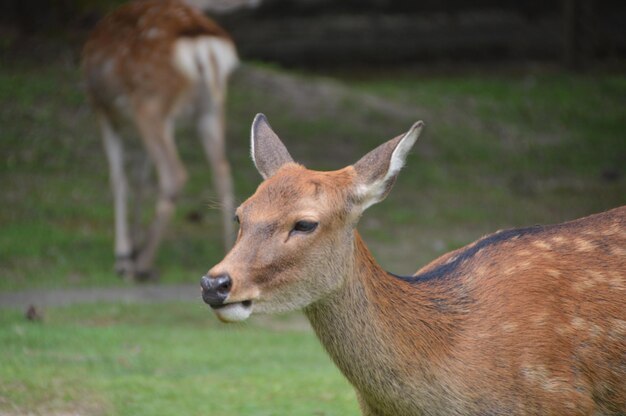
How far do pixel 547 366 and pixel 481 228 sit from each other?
9103 millimetres

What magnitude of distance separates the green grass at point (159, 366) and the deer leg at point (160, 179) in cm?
113

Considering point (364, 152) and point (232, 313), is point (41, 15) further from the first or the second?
point (232, 313)

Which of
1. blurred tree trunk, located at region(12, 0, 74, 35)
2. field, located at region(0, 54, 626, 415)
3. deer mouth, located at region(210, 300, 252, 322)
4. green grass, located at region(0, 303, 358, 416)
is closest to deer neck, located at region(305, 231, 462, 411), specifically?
deer mouth, located at region(210, 300, 252, 322)

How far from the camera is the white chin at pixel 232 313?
4289 millimetres

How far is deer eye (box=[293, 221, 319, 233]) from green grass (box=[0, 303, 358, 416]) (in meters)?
1.57

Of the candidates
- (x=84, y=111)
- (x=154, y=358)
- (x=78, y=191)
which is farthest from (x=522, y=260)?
(x=84, y=111)

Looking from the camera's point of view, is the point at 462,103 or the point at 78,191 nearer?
the point at 78,191

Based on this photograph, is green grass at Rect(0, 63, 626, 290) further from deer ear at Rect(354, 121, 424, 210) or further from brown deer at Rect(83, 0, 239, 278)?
deer ear at Rect(354, 121, 424, 210)

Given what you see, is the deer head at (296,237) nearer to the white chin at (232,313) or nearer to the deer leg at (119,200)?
the white chin at (232,313)

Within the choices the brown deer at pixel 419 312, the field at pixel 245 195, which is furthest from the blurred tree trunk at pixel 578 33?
the brown deer at pixel 419 312

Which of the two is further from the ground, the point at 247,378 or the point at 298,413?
the point at 298,413

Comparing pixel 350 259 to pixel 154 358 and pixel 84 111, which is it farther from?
pixel 84 111

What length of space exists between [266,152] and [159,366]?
3.20 meters

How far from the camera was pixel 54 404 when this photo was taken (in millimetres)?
6441
